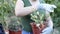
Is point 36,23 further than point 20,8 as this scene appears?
Yes

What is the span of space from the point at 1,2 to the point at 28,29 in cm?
141

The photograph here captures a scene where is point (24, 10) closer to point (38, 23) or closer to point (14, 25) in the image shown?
point (38, 23)

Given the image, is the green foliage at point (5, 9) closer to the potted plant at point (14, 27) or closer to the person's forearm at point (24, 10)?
the potted plant at point (14, 27)

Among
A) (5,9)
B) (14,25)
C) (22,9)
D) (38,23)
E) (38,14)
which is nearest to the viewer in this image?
Result: (22,9)

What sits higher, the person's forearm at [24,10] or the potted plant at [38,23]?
the person's forearm at [24,10]

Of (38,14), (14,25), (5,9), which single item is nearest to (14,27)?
(14,25)

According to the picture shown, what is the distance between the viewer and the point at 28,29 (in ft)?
3.15

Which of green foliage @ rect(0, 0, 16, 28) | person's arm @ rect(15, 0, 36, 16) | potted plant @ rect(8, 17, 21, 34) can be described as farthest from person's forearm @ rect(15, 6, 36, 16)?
green foliage @ rect(0, 0, 16, 28)

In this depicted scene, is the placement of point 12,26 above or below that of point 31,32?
below

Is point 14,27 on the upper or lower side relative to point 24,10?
lower

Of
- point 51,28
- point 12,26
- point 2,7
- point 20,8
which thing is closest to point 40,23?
point 51,28

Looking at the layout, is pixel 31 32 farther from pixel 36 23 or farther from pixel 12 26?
pixel 12 26

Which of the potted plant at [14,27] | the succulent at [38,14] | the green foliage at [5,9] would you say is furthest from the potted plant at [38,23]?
the green foliage at [5,9]

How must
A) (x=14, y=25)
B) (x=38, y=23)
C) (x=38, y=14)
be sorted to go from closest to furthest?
(x=38, y=14)
(x=38, y=23)
(x=14, y=25)
